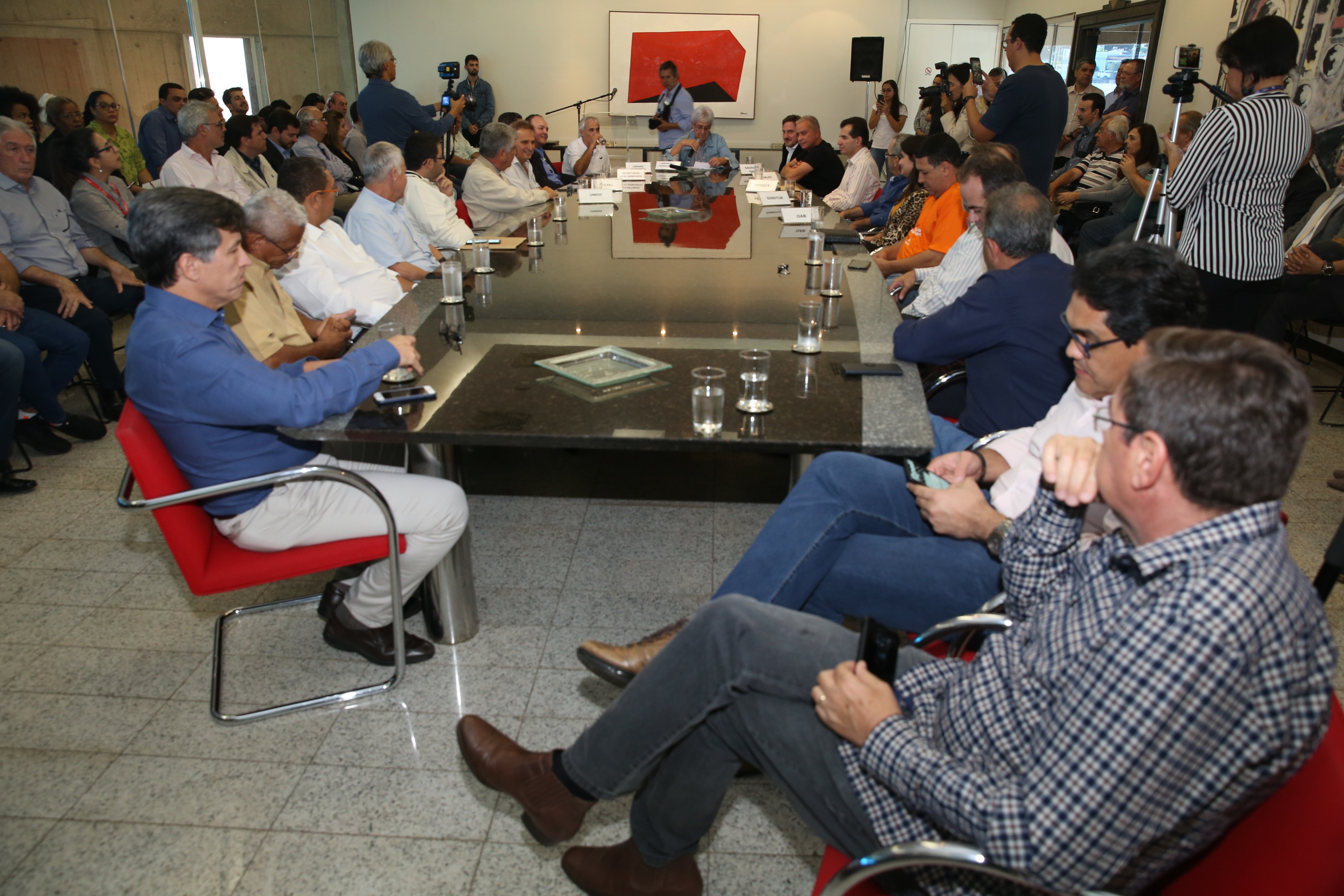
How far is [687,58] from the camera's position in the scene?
11.9 meters

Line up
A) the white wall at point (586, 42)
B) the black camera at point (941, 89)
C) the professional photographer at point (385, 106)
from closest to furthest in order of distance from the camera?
the professional photographer at point (385, 106) → the black camera at point (941, 89) → the white wall at point (586, 42)

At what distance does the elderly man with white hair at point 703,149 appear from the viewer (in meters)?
7.43

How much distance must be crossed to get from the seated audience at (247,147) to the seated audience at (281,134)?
771 millimetres

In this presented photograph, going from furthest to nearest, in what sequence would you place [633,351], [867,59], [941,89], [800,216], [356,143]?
1. [867,59]
2. [941,89]
3. [356,143]
4. [800,216]
5. [633,351]

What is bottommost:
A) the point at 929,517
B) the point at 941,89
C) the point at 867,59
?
the point at 929,517

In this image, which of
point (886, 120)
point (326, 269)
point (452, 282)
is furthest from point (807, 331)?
point (886, 120)

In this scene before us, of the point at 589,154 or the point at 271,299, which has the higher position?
the point at 589,154

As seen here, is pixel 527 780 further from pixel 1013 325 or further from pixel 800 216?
pixel 800 216

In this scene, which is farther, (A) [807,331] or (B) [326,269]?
(B) [326,269]

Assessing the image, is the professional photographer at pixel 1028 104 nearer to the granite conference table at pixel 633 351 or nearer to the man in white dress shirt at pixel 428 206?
the granite conference table at pixel 633 351

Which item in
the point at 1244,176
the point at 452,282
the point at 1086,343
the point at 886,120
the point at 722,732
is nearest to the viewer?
the point at 722,732

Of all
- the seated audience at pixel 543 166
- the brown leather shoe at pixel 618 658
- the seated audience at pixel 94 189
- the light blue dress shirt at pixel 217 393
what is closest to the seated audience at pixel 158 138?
the seated audience at pixel 94 189

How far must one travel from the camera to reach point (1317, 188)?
4531mm

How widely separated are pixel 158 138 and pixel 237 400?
569 centimetres
